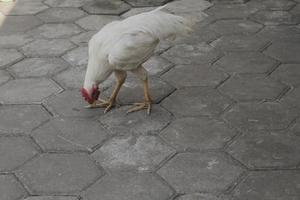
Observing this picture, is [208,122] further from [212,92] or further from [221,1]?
[221,1]

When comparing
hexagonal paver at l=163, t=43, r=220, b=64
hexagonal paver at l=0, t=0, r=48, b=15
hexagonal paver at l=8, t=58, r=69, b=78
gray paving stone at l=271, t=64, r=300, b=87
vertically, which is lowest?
hexagonal paver at l=0, t=0, r=48, b=15

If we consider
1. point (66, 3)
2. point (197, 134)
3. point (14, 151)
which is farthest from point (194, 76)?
point (66, 3)

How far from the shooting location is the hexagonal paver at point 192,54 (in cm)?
512

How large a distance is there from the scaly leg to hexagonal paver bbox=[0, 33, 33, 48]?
58.9 inches

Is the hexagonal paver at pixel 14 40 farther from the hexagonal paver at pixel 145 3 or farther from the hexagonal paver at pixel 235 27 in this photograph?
the hexagonal paver at pixel 235 27

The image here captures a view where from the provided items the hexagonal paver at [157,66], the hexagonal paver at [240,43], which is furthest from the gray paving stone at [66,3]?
the hexagonal paver at [240,43]

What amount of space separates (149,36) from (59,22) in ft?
7.33

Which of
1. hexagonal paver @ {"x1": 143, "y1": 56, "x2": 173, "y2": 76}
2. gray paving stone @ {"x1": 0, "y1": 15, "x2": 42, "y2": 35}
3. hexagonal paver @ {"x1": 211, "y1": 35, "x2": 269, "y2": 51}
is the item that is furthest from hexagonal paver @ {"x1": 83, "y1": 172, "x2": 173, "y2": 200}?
gray paving stone @ {"x1": 0, "y1": 15, "x2": 42, "y2": 35}

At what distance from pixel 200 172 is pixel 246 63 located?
170cm

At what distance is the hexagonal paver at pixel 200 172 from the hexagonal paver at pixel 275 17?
8.41 feet

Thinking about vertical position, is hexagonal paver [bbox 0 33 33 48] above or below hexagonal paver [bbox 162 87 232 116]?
below

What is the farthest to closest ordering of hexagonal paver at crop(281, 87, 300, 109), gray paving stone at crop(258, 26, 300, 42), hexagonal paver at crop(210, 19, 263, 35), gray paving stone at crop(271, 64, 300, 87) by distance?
1. hexagonal paver at crop(210, 19, 263, 35)
2. gray paving stone at crop(258, 26, 300, 42)
3. gray paving stone at crop(271, 64, 300, 87)
4. hexagonal paver at crop(281, 87, 300, 109)

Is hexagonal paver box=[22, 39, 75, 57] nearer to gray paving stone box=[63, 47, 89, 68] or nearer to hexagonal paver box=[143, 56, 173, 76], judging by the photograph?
gray paving stone box=[63, 47, 89, 68]

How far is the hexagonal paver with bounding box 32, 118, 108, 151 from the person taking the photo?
12.9 ft
